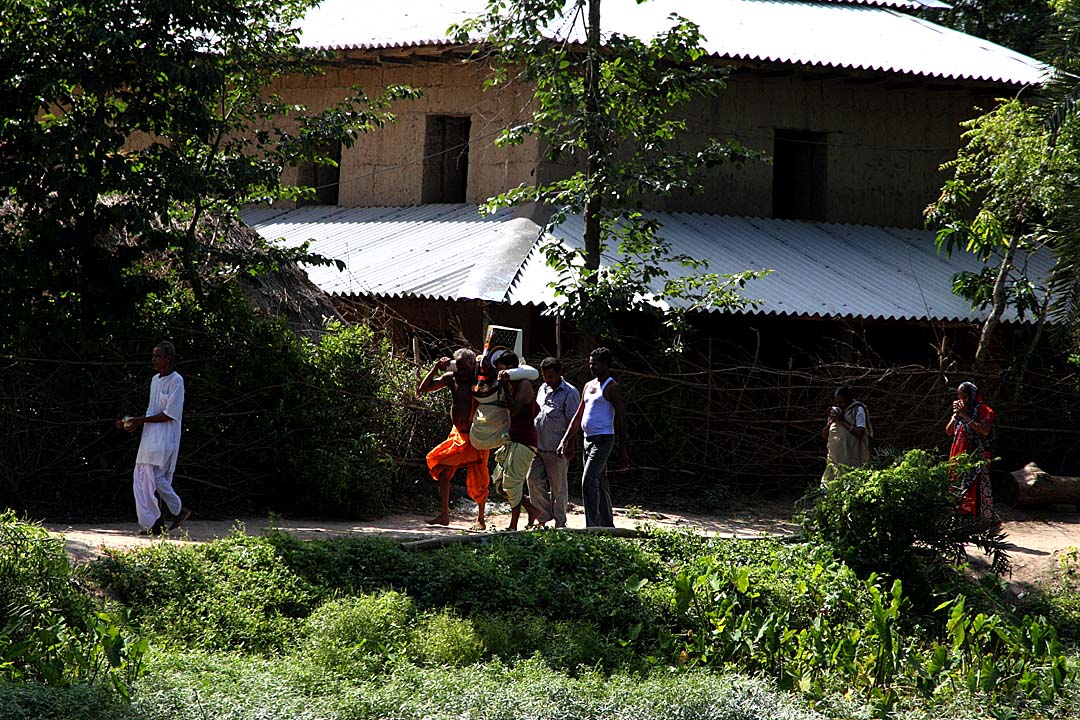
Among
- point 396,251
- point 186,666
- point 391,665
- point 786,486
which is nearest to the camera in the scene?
point 186,666

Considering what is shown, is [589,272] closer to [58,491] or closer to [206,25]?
[206,25]

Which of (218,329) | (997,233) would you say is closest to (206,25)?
(218,329)

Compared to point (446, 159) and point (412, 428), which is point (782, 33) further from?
point (412, 428)

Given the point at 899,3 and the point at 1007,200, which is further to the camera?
the point at 899,3

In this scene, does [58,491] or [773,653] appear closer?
[773,653]

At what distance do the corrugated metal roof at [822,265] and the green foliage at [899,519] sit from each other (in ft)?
14.4

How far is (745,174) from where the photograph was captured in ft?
56.4

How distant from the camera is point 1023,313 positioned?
566 inches

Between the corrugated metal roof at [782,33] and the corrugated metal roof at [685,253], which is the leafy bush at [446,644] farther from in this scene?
the corrugated metal roof at [782,33]

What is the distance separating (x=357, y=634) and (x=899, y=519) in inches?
159

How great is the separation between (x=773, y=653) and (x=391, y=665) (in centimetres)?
211

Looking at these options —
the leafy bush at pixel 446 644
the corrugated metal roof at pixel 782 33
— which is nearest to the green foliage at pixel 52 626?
the leafy bush at pixel 446 644

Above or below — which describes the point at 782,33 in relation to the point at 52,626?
above

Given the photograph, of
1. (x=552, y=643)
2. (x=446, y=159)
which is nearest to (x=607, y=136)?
(x=446, y=159)
